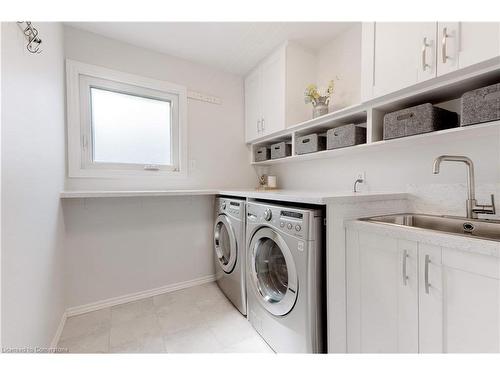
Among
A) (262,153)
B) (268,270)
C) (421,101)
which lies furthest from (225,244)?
(421,101)

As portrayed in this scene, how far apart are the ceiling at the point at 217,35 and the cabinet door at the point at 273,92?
122 millimetres

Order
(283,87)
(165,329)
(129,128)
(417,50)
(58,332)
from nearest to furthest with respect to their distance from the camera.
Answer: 1. (417,50)
2. (58,332)
3. (165,329)
4. (283,87)
5. (129,128)

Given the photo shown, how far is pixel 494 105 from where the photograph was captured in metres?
0.93

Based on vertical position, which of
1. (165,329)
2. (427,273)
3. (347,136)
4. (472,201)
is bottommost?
(165,329)

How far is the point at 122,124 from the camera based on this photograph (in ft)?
6.84

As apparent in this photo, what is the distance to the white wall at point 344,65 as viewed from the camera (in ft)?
5.94

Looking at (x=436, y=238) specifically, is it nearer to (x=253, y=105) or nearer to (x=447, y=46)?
(x=447, y=46)

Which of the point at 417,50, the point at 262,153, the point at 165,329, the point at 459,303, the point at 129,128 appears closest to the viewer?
the point at 459,303

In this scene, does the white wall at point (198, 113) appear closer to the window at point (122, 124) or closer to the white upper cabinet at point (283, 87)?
the window at point (122, 124)

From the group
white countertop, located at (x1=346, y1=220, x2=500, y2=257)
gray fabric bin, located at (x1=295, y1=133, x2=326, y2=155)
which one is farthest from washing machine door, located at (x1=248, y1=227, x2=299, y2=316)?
gray fabric bin, located at (x1=295, y1=133, x2=326, y2=155)

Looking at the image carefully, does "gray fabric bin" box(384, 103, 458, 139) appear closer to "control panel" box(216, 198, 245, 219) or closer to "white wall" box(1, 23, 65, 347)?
"control panel" box(216, 198, 245, 219)

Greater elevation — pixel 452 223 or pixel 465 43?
pixel 465 43

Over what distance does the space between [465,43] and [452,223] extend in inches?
35.8
